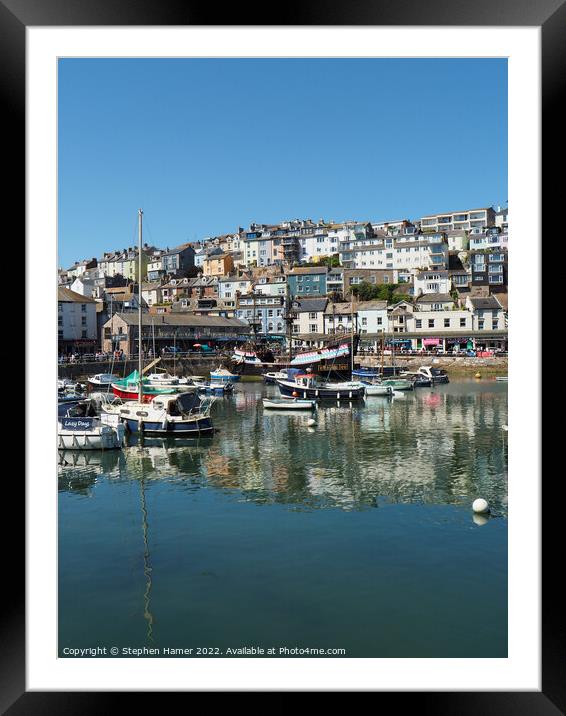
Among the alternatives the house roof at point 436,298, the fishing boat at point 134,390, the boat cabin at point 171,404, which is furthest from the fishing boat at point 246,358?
the boat cabin at point 171,404

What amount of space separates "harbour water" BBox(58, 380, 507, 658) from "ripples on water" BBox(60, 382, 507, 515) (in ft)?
0.18

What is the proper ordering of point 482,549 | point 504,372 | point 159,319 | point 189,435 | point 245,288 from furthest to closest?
point 245,288, point 159,319, point 504,372, point 189,435, point 482,549

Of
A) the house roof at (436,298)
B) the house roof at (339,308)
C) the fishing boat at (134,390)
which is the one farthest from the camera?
the house roof at (339,308)

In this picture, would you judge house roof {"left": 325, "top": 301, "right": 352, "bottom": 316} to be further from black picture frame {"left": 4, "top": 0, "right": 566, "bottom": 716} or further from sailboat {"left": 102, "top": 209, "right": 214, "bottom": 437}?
black picture frame {"left": 4, "top": 0, "right": 566, "bottom": 716}

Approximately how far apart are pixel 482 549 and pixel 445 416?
45.5 feet

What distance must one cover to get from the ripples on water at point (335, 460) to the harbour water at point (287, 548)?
0.05m

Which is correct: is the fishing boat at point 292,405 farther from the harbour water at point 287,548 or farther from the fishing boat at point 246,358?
the fishing boat at point 246,358
